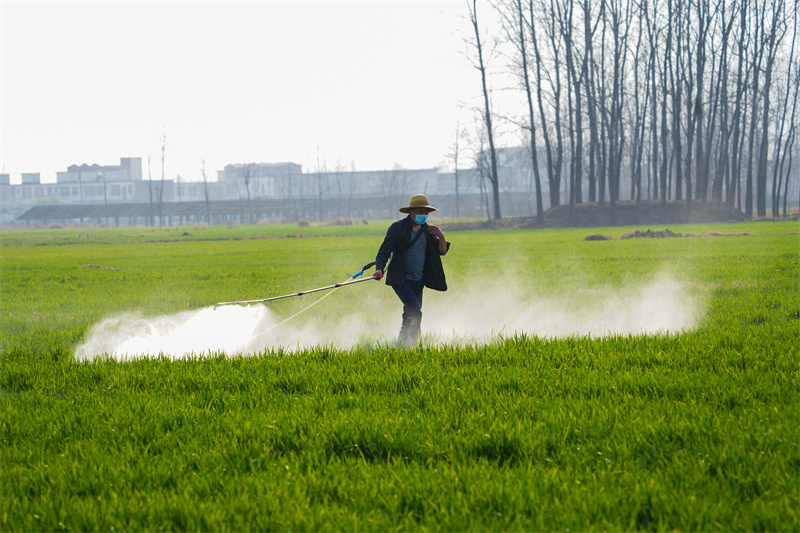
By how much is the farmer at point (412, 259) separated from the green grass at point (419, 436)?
2.82ft

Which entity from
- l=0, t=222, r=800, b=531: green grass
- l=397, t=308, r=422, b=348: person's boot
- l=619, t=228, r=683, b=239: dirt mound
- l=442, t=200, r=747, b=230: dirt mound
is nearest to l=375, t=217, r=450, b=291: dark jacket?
l=397, t=308, r=422, b=348: person's boot

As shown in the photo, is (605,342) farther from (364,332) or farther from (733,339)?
(364,332)

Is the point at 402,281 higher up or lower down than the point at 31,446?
higher up

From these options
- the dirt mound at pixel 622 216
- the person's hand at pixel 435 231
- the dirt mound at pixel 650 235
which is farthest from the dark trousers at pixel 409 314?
the dirt mound at pixel 622 216

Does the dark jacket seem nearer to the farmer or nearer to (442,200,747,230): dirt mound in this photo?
the farmer

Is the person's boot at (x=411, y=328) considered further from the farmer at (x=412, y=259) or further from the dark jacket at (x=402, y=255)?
the dark jacket at (x=402, y=255)

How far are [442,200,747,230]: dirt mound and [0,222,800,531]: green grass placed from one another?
4561 centimetres

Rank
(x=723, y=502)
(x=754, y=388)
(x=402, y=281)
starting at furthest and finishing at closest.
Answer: (x=402, y=281)
(x=754, y=388)
(x=723, y=502)

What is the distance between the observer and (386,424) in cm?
488

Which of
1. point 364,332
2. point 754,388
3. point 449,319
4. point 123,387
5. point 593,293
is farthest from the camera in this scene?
point 593,293

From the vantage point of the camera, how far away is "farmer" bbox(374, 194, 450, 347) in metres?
8.20

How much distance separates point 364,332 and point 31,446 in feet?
18.0

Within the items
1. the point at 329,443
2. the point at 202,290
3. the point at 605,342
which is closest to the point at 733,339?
the point at 605,342

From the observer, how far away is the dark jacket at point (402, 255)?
8.20 m
